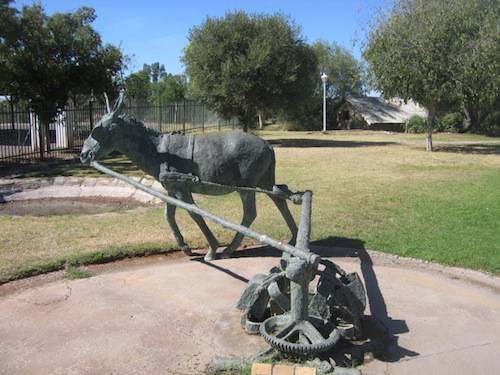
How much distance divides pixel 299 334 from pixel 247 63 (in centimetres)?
2086

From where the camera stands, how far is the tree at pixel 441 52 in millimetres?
19812

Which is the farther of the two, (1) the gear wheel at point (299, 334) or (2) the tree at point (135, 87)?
(2) the tree at point (135, 87)

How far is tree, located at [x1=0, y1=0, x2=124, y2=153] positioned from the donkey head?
12.2m

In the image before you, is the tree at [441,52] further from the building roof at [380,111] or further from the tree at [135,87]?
the building roof at [380,111]

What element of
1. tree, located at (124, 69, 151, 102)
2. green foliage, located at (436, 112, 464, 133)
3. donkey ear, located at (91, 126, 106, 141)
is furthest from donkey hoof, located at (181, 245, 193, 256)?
green foliage, located at (436, 112, 464, 133)

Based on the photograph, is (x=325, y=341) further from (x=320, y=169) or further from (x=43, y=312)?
(x=320, y=169)

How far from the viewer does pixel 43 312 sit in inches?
202

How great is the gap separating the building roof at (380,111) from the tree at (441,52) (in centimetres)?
2324

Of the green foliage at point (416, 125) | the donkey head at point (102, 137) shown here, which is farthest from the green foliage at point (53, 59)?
the green foliage at point (416, 125)

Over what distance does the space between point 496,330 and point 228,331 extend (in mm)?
2432

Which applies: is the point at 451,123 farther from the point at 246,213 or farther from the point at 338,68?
the point at 246,213

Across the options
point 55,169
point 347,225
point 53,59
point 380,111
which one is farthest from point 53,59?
point 380,111

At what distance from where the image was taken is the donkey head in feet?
19.8

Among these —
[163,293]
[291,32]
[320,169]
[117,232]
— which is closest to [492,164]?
[320,169]
